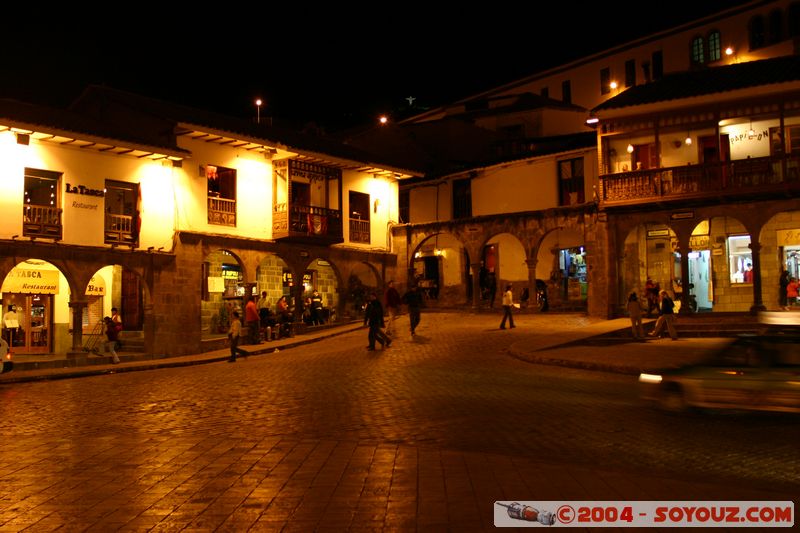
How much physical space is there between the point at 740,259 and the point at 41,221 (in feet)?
80.4

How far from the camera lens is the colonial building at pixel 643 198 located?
25703mm

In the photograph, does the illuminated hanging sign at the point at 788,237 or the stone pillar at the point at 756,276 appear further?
the illuminated hanging sign at the point at 788,237

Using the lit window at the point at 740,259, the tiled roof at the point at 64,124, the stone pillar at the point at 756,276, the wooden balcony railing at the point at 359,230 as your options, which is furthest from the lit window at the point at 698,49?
the tiled roof at the point at 64,124

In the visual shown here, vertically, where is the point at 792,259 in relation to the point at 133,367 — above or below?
above

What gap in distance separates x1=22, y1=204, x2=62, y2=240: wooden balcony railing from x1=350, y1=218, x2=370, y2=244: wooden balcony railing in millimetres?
13419

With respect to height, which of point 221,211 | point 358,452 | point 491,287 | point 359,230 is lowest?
point 358,452

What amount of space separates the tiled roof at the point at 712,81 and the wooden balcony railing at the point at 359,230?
39.0ft

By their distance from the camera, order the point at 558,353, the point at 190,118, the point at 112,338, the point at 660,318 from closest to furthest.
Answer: the point at 558,353 < the point at 660,318 < the point at 112,338 < the point at 190,118

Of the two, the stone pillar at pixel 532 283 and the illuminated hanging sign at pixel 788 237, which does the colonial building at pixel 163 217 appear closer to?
the stone pillar at pixel 532 283

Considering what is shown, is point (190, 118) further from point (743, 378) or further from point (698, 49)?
point (698, 49)

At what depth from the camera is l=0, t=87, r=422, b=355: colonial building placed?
2292 centimetres

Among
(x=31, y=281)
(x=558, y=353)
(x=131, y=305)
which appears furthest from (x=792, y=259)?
(x=31, y=281)

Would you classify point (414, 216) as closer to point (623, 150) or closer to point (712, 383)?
point (623, 150)

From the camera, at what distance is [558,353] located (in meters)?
19.0
